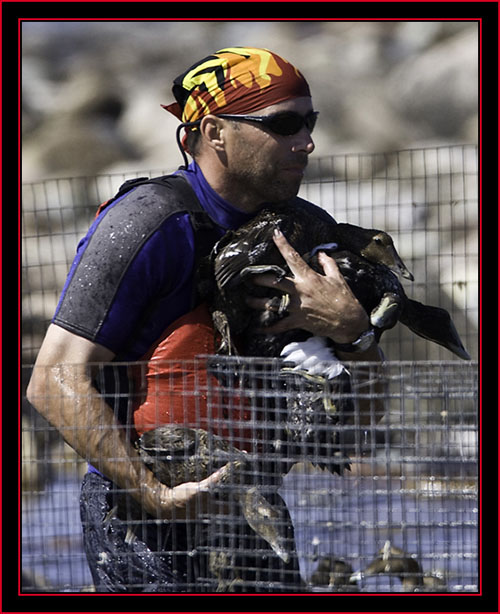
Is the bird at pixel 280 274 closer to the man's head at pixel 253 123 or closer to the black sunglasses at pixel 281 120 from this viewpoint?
the man's head at pixel 253 123

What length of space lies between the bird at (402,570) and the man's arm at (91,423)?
568 mm

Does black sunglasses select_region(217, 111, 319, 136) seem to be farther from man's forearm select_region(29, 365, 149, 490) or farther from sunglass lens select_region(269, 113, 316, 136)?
man's forearm select_region(29, 365, 149, 490)

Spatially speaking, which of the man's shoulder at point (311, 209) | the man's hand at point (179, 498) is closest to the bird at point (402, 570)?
the man's hand at point (179, 498)

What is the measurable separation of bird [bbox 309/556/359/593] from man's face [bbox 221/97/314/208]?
1.13 metres

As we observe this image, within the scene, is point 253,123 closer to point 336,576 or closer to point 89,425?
point 89,425

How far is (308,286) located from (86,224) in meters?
4.81

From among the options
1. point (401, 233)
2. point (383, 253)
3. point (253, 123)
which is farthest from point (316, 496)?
point (401, 233)

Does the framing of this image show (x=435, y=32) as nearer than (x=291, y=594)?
No

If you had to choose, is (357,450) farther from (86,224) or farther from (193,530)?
(86,224)

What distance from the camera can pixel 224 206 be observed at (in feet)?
10.8

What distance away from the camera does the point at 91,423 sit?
3039 mm

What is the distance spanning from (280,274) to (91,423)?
2.34ft

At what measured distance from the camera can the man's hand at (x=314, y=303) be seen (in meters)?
3.15
